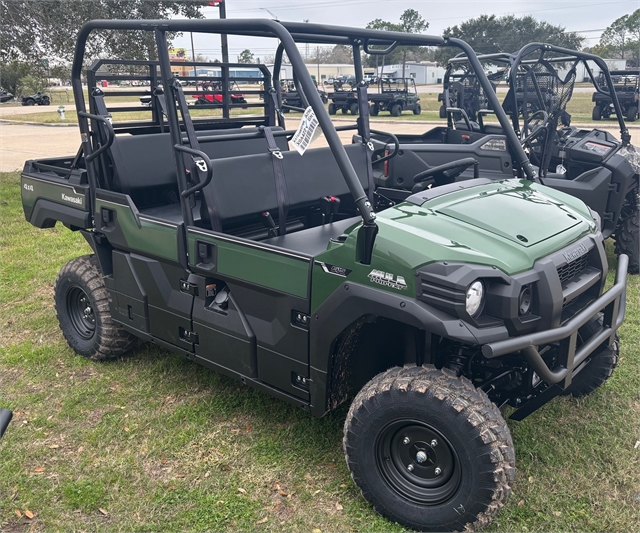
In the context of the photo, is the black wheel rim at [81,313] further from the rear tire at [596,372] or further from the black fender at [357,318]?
the rear tire at [596,372]

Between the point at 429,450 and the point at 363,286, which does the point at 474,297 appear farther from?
the point at 429,450

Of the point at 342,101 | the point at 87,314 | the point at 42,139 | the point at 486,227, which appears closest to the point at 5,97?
the point at 42,139

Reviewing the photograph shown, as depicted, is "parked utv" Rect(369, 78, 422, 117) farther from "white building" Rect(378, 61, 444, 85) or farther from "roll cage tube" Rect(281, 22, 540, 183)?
"white building" Rect(378, 61, 444, 85)

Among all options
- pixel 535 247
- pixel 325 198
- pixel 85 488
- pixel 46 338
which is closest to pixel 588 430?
pixel 535 247

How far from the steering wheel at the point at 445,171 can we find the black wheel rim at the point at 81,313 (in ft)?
7.96

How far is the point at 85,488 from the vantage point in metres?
3.11

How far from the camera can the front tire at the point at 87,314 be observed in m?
4.29

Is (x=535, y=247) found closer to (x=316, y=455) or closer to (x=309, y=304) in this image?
(x=309, y=304)

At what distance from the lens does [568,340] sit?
2.69 m

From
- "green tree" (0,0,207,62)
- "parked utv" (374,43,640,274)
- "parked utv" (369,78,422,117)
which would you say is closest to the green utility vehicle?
"parked utv" (374,43,640,274)

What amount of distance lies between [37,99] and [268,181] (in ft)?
124

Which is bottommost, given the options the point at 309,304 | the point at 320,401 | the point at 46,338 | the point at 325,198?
the point at 46,338

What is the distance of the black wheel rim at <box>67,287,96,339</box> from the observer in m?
4.54

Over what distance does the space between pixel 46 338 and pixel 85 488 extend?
208cm
